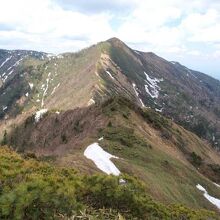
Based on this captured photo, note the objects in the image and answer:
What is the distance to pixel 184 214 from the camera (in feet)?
97.0

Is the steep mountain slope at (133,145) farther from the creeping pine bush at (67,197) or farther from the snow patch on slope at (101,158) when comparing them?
the creeping pine bush at (67,197)

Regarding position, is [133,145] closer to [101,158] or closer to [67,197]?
[101,158]

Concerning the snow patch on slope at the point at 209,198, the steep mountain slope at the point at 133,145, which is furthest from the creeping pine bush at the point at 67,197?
the snow patch on slope at the point at 209,198

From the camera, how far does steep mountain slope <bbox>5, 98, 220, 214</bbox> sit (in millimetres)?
59219

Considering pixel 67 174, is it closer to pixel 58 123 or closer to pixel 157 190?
pixel 157 190

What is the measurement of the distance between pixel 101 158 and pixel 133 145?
15.3m

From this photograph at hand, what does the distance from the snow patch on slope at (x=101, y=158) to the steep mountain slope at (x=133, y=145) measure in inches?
37.7

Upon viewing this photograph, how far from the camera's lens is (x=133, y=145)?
75.7 metres

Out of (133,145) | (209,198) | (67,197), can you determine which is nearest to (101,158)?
(133,145)

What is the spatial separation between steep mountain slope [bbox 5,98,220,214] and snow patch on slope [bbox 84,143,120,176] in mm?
958

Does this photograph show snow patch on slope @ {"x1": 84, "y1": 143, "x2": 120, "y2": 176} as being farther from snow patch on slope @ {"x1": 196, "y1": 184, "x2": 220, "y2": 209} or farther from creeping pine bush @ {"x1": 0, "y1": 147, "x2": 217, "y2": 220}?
creeping pine bush @ {"x1": 0, "y1": 147, "x2": 217, "y2": 220}


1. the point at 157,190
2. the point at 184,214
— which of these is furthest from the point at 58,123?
the point at 184,214

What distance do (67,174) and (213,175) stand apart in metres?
71.4

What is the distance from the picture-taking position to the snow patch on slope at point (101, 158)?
57.6 m
